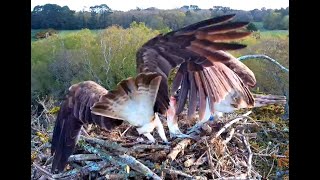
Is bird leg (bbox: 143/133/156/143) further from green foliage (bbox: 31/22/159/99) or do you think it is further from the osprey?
green foliage (bbox: 31/22/159/99)

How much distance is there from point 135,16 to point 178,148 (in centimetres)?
65

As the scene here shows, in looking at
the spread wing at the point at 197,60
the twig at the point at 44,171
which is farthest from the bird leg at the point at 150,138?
the twig at the point at 44,171

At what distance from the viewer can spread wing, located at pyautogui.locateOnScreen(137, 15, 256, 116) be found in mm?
1188

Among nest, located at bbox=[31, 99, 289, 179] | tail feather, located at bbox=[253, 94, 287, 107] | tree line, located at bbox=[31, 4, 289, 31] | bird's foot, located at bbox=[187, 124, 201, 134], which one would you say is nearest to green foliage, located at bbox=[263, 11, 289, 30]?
tree line, located at bbox=[31, 4, 289, 31]

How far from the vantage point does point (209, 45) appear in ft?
3.96

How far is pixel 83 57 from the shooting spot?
79.7 inches

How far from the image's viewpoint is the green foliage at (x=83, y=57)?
1.87 metres

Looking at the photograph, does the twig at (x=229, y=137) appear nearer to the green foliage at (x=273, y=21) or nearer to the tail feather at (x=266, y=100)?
the tail feather at (x=266, y=100)

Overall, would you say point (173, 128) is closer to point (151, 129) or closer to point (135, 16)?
point (151, 129)

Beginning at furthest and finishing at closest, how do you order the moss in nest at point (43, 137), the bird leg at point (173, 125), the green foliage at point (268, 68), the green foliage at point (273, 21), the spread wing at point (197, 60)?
the green foliage at point (268, 68)
the green foliage at point (273, 21)
the moss in nest at point (43, 137)
the bird leg at point (173, 125)
the spread wing at point (197, 60)

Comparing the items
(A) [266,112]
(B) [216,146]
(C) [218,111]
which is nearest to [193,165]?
(B) [216,146]

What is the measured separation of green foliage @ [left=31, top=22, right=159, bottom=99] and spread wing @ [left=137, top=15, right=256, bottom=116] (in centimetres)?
43

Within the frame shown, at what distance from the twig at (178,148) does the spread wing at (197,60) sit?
11cm
